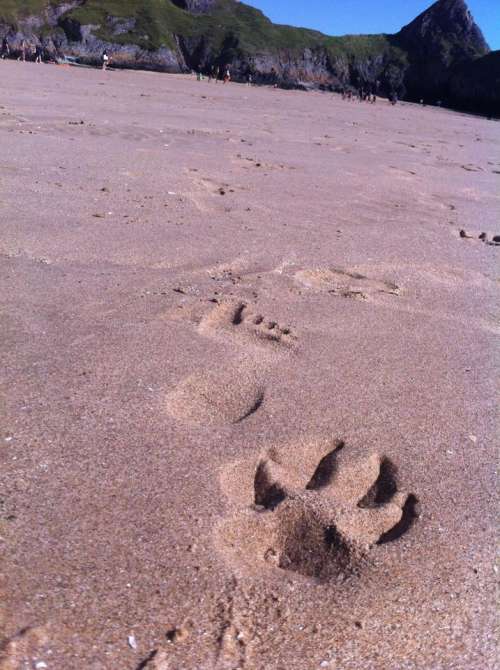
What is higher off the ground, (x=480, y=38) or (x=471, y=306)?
(x=480, y=38)

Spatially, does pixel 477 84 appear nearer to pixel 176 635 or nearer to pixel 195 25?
pixel 195 25

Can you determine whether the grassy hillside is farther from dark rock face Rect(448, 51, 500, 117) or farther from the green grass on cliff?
dark rock face Rect(448, 51, 500, 117)

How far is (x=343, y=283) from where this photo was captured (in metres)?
3.67

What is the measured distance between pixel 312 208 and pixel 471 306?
6.56 feet

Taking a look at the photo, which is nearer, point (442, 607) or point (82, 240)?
point (442, 607)

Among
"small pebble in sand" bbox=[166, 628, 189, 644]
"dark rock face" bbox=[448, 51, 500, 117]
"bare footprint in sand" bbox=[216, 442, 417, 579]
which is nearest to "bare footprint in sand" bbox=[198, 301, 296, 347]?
"bare footprint in sand" bbox=[216, 442, 417, 579]

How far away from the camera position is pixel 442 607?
157 centimetres

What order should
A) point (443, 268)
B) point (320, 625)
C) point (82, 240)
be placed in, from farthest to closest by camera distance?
point (443, 268) < point (82, 240) < point (320, 625)

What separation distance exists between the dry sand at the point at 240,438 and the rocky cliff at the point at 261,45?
35665 millimetres

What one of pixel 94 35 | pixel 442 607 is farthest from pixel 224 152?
pixel 94 35

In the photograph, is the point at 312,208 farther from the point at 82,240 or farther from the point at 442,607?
the point at 442,607

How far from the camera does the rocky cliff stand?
129 feet

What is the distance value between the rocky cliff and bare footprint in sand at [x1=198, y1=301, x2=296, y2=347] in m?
36.4

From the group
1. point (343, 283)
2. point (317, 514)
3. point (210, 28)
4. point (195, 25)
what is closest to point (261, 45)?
point (210, 28)
